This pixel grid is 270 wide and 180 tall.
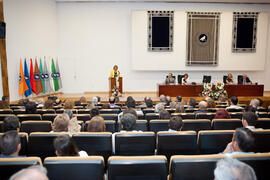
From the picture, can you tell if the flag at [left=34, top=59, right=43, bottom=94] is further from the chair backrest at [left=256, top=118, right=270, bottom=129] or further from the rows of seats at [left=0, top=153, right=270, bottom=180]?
the chair backrest at [left=256, top=118, right=270, bottom=129]

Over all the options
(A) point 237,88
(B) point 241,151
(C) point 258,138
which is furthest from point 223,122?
(A) point 237,88

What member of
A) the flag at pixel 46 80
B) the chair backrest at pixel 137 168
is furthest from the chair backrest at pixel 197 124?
the flag at pixel 46 80

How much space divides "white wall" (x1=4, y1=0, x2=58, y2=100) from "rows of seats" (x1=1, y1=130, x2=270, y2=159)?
6.76m

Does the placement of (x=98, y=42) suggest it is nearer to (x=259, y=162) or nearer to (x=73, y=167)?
(x=73, y=167)

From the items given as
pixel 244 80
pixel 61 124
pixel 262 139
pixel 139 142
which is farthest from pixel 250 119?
pixel 244 80

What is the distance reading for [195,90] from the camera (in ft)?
31.0

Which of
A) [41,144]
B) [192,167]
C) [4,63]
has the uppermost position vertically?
[4,63]

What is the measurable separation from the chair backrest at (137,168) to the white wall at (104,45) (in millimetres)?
9640

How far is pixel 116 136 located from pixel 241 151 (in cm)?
129

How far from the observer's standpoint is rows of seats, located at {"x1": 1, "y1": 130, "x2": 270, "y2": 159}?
2508 millimetres

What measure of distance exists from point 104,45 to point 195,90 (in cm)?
521

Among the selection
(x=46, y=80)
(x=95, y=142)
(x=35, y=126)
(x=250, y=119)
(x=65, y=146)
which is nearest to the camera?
(x=65, y=146)

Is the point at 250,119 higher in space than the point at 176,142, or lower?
higher

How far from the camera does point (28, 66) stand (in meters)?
9.28
